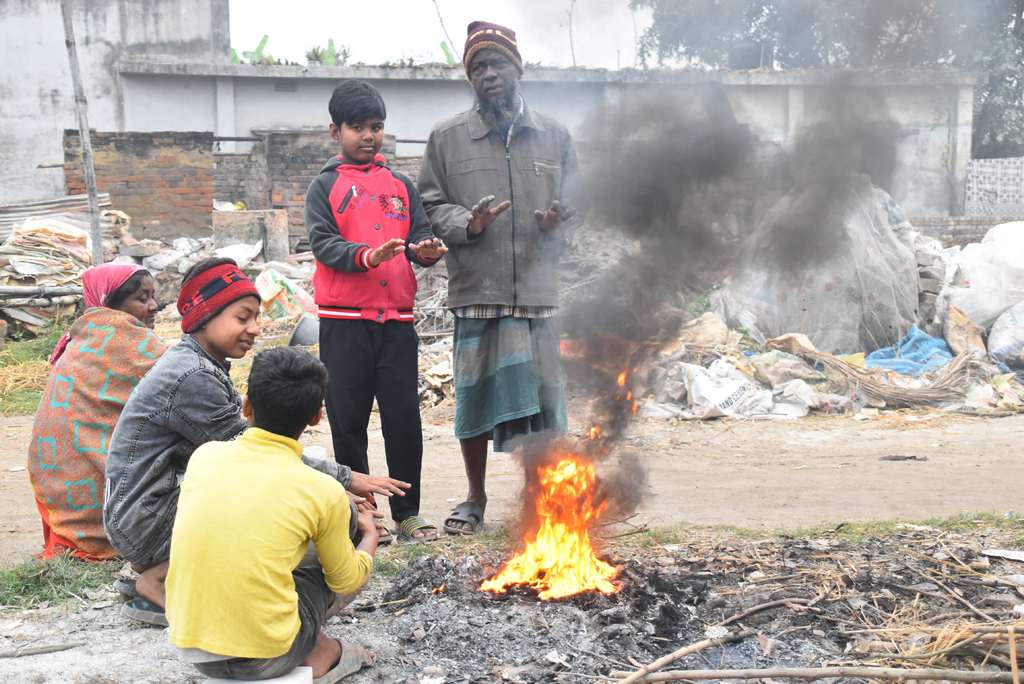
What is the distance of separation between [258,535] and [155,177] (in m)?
13.3

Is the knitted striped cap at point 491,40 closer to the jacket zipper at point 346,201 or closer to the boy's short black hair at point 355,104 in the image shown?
the boy's short black hair at point 355,104

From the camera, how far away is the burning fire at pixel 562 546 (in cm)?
320

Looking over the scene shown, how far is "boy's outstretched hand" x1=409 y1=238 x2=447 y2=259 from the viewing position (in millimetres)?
3586

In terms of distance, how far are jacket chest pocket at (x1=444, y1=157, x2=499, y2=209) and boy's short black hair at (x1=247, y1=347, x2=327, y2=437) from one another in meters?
1.83

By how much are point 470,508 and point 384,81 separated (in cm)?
1404

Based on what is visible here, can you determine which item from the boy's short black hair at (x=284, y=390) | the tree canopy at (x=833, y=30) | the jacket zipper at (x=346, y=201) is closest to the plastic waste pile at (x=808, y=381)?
the tree canopy at (x=833, y=30)

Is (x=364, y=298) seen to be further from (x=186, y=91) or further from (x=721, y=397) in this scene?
(x=186, y=91)

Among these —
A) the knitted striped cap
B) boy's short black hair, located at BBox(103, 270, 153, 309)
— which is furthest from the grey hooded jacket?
the knitted striped cap

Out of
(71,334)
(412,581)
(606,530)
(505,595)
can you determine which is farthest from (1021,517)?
(71,334)

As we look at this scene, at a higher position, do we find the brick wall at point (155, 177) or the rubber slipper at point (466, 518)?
the brick wall at point (155, 177)

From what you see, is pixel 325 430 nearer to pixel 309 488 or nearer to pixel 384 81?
pixel 309 488

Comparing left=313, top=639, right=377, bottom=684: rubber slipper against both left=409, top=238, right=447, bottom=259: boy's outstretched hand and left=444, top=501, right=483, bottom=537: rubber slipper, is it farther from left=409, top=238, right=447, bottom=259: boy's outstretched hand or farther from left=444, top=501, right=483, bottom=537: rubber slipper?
left=409, top=238, right=447, bottom=259: boy's outstretched hand

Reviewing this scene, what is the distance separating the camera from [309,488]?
2.18m

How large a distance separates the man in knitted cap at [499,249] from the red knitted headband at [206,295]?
1.24 meters
